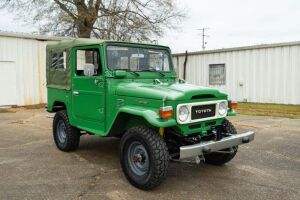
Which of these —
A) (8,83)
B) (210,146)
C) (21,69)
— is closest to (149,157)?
(210,146)

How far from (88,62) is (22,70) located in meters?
11.0

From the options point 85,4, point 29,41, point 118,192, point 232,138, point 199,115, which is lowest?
point 118,192

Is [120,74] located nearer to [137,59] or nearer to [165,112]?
[137,59]

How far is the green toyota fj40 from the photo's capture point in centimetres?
474

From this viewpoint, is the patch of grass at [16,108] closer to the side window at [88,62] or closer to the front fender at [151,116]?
the side window at [88,62]

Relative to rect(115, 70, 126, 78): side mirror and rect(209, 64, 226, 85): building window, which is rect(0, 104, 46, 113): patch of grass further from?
rect(115, 70, 126, 78): side mirror

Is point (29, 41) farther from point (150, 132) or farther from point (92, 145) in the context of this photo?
point (150, 132)

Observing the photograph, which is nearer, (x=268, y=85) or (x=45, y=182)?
(x=45, y=182)

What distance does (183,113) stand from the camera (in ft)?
15.8

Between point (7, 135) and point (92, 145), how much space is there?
2815mm

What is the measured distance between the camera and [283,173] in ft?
18.4

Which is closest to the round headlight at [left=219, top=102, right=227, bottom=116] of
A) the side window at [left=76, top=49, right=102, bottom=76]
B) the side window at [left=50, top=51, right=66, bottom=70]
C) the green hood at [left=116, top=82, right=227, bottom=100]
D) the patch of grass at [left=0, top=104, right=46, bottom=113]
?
the green hood at [left=116, top=82, right=227, bottom=100]

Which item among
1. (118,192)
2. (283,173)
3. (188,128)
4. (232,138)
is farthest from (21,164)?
(283,173)

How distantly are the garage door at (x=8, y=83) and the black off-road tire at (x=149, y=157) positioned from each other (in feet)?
39.6
